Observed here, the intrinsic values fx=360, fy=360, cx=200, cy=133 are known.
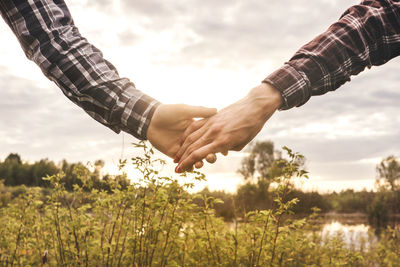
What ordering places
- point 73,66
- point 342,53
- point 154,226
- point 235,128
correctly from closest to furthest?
point 73,66
point 235,128
point 342,53
point 154,226

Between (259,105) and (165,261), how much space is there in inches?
Answer: 58.4

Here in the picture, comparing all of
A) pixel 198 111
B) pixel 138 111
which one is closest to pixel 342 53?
pixel 198 111

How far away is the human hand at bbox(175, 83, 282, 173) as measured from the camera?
6.25 feet

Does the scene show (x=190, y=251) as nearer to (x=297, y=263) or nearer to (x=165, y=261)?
(x=165, y=261)

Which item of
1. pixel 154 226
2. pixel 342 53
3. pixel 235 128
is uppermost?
pixel 342 53

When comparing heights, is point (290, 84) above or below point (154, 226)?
above

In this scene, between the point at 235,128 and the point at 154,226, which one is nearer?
the point at 235,128

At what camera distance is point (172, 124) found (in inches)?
76.3

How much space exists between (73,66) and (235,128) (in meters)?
0.89

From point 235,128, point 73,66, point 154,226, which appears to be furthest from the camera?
point 154,226

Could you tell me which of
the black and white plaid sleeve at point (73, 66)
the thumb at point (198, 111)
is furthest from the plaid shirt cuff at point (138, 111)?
the thumb at point (198, 111)

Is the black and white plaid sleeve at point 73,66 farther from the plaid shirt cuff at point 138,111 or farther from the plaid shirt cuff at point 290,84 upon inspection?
the plaid shirt cuff at point 290,84

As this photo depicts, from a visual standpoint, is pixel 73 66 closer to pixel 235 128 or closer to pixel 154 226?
pixel 235 128

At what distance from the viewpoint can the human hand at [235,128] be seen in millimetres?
1905
